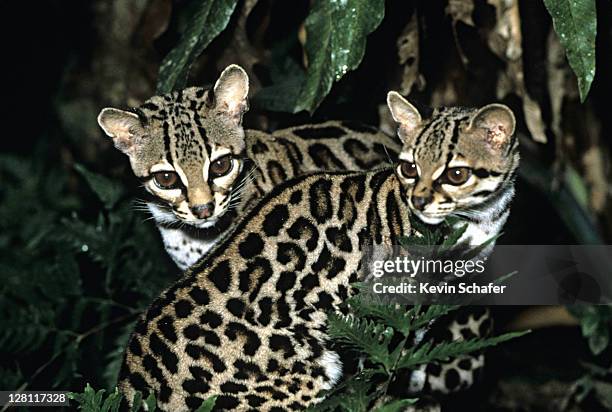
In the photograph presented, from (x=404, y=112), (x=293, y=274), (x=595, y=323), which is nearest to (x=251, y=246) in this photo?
(x=293, y=274)

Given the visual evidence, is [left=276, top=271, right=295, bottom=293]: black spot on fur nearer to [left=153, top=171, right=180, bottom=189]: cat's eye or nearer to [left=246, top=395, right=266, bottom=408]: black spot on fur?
[left=246, top=395, right=266, bottom=408]: black spot on fur

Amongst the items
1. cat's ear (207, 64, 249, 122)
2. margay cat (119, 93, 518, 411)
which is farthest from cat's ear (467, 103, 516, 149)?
cat's ear (207, 64, 249, 122)

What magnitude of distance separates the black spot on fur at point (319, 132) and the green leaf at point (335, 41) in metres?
0.71

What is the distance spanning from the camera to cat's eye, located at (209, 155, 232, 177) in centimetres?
429

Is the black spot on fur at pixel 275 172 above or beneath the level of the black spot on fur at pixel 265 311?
above

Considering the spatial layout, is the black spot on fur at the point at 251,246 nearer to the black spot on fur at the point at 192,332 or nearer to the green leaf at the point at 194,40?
the black spot on fur at the point at 192,332

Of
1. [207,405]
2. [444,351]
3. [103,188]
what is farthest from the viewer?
[103,188]

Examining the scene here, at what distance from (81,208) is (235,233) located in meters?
3.30

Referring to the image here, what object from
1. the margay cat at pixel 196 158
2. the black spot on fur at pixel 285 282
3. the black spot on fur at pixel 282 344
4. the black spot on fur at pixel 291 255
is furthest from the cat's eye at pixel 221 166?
the black spot on fur at pixel 282 344

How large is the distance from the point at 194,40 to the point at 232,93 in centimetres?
45

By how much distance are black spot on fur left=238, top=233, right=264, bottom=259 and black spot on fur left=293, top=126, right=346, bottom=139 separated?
44.6 inches

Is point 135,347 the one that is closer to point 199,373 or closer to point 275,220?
point 199,373

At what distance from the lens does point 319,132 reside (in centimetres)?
502

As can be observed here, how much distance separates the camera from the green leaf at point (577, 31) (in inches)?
155
